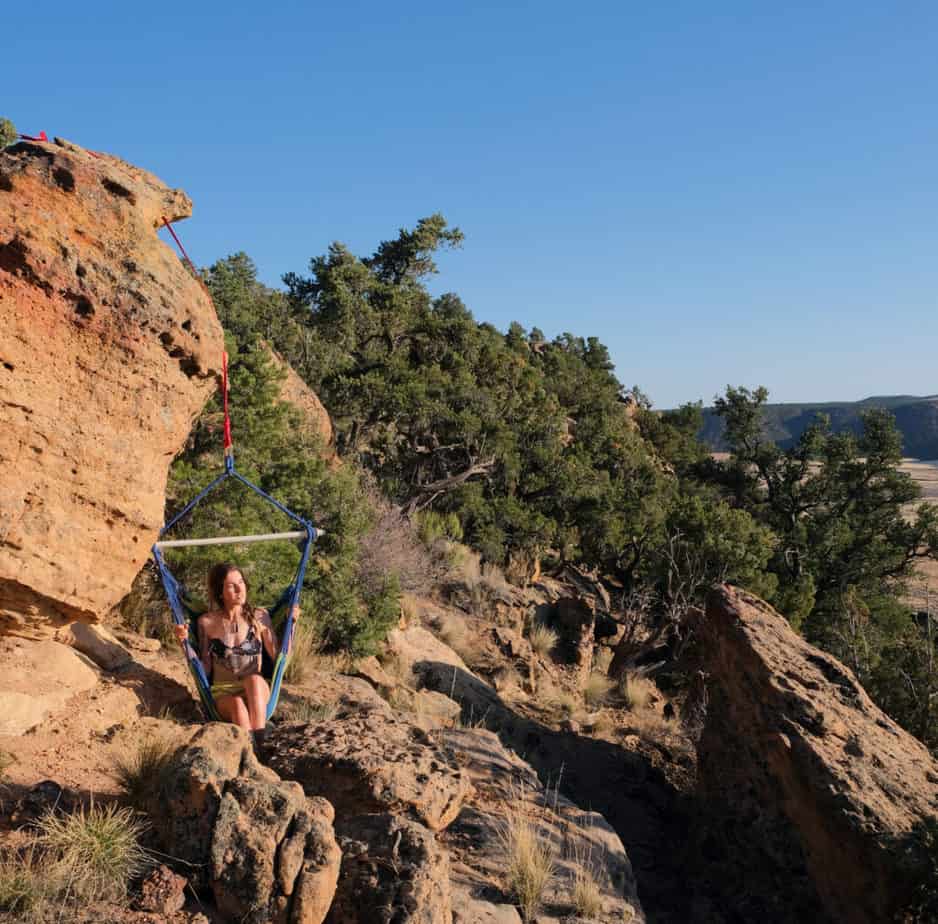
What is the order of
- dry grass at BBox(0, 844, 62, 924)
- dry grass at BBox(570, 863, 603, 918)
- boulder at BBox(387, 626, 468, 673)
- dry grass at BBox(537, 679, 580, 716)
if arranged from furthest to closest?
dry grass at BBox(537, 679, 580, 716)
boulder at BBox(387, 626, 468, 673)
dry grass at BBox(570, 863, 603, 918)
dry grass at BBox(0, 844, 62, 924)

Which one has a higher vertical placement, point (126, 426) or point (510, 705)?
point (126, 426)

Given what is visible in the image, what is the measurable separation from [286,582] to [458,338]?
11.8m

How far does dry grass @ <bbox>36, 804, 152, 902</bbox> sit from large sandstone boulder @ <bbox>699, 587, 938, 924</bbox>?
5.11m

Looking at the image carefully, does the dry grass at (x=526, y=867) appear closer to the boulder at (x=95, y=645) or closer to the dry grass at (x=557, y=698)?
the boulder at (x=95, y=645)

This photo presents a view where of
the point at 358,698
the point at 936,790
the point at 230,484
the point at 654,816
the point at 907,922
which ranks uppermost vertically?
the point at 230,484

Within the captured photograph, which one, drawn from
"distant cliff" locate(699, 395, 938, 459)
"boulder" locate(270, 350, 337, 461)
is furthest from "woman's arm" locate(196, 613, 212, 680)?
"distant cliff" locate(699, 395, 938, 459)

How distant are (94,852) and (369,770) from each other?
149cm

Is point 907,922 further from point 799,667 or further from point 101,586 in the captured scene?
point 101,586

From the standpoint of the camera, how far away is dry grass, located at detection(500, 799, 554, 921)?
13.3 feet

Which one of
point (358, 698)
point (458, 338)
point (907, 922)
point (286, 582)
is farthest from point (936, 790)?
point (458, 338)

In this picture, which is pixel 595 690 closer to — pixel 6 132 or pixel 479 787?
pixel 479 787

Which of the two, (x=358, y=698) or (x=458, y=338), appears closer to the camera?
(x=358, y=698)

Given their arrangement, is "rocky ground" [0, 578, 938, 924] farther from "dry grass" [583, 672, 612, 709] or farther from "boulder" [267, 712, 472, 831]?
"dry grass" [583, 672, 612, 709]

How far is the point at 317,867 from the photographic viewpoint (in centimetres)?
314
